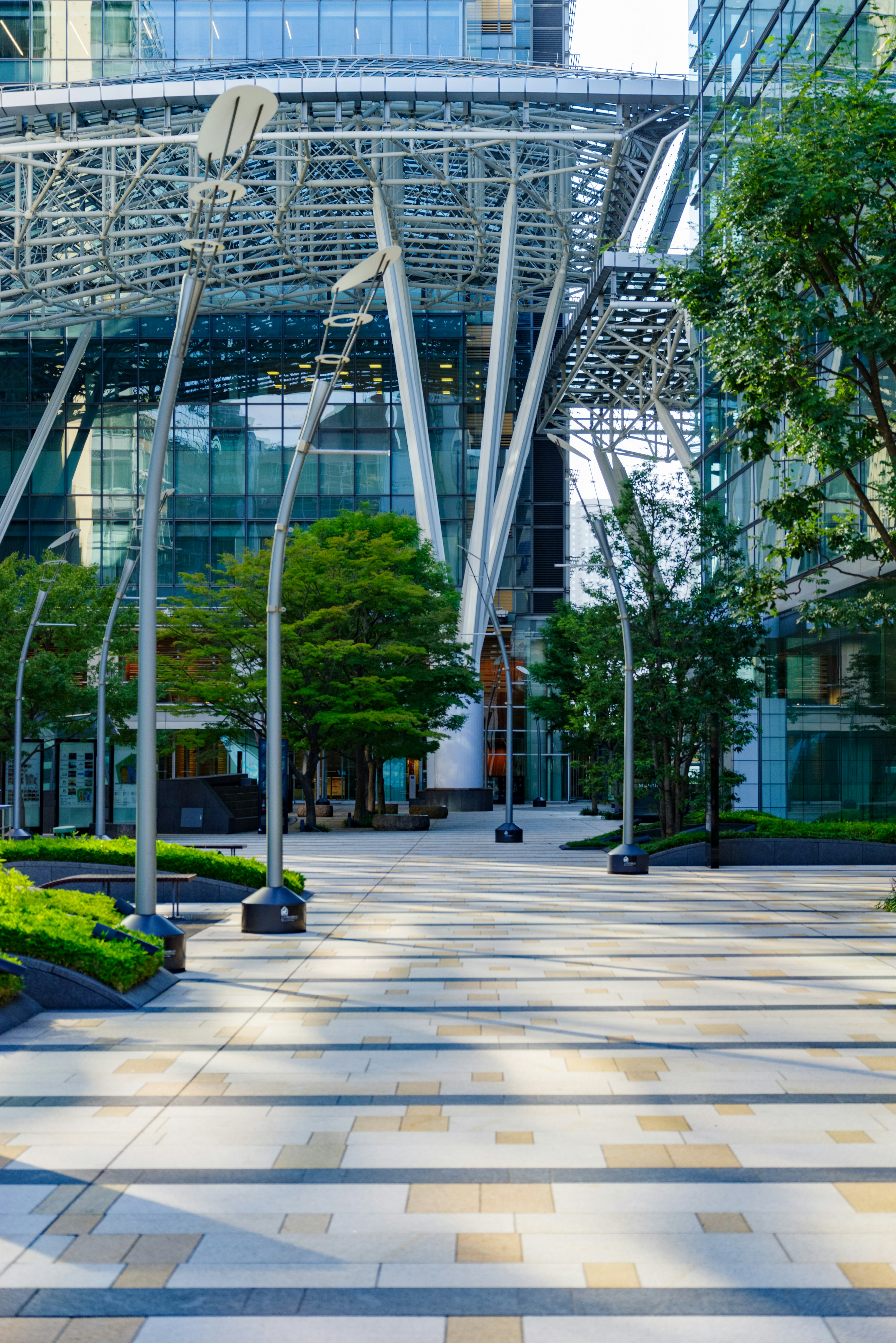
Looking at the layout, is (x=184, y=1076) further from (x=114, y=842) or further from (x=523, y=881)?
(x=523, y=881)

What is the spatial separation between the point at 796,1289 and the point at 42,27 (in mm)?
58846

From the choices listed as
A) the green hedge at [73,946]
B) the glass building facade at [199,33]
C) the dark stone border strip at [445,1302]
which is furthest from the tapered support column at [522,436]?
the dark stone border strip at [445,1302]

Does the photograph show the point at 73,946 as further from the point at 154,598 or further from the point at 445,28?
the point at 445,28

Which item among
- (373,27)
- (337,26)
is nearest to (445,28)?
(373,27)

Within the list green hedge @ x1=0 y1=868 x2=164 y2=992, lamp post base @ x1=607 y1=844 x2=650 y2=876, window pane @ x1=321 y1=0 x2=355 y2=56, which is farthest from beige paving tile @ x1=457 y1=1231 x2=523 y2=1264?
window pane @ x1=321 y1=0 x2=355 y2=56

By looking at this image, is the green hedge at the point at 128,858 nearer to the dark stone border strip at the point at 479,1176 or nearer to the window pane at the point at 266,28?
the dark stone border strip at the point at 479,1176

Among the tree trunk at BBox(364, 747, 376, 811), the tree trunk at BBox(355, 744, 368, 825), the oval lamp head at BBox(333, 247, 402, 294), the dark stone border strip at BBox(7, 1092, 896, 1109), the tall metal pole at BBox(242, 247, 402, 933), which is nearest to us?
the dark stone border strip at BBox(7, 1092, 896, 1109)

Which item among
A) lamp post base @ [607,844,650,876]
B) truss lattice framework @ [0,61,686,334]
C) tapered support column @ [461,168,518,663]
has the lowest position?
lamp post base @ [607,844,650,876]

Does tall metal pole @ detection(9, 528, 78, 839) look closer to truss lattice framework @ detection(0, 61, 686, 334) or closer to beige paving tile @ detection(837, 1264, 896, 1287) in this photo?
truss lattice framework @ detection(0, 61, 686, 334)

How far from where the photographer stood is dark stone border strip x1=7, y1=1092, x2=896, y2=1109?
25.1 feet

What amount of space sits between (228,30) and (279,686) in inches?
1862

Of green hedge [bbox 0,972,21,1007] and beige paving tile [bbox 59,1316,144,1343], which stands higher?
green hedge [bbox 0,972,21,1007]

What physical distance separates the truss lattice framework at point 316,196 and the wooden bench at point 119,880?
68.2ft

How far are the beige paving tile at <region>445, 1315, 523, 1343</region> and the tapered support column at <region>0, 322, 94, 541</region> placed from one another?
59912 mm
